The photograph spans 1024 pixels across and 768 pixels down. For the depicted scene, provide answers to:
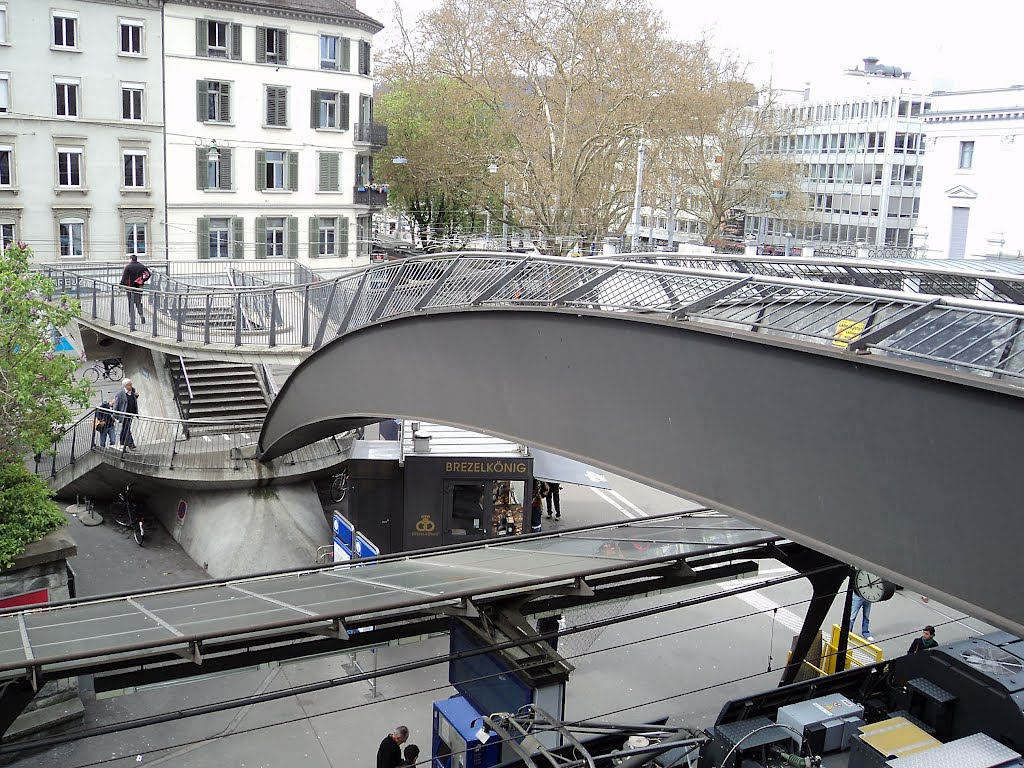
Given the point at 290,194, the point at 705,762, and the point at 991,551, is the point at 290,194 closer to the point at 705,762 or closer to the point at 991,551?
the point at 705,762

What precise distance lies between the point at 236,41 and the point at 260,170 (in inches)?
209

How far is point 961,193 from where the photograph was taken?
48.2 m

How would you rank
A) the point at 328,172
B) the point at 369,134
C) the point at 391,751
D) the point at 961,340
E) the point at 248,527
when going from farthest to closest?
the point at 369,134, the point at 328,172, the point at 248,527, the point at 391,751, the point at 961,340

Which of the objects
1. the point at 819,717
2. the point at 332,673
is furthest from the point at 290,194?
the point at 819,717

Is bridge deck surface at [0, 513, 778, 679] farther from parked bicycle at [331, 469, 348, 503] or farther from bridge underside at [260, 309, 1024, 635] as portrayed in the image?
parked bicycle at [331, 469, 348, 503]

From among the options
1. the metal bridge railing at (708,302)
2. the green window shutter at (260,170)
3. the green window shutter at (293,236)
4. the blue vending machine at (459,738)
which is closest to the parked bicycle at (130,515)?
the metal bridge railing at (708,302)

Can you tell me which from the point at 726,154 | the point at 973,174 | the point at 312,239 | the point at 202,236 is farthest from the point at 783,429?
the point at 726,154

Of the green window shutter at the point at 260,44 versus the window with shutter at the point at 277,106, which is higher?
the green window shutter at the point at 260,44

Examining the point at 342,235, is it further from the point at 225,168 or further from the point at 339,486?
the point at 339,486

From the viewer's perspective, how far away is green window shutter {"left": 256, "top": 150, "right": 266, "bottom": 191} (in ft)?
140

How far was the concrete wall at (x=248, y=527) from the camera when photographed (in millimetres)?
18641

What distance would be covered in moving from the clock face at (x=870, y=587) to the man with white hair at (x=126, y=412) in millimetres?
13508

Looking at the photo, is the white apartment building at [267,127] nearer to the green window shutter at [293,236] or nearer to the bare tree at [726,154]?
the green window shutter at [293,236]

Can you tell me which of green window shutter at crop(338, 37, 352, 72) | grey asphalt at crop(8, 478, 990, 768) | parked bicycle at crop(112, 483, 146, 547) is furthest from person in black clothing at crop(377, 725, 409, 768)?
green window shutter at crop(338, 37, 352, 72)
